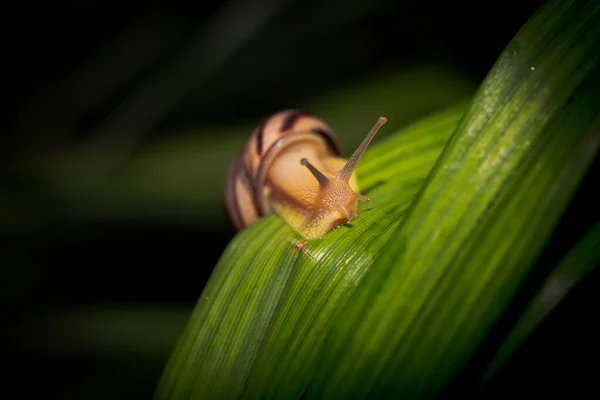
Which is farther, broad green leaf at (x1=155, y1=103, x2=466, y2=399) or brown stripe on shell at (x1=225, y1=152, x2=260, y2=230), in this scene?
brown stripe on shell at (x1=225, y1=152, x2=260, y2=230)

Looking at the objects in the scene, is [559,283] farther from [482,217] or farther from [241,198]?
[241,198]

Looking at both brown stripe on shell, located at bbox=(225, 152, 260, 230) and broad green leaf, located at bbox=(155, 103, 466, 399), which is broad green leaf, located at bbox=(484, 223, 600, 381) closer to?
broad green leaf, located at bbox=(155, 103, 466, 399)

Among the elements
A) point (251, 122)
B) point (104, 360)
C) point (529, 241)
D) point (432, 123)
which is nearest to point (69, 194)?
point (104, 360)

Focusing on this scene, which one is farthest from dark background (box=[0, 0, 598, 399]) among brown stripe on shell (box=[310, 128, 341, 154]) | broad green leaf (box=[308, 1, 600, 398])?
broad green leaf (box=[308, 1, 600, 398])

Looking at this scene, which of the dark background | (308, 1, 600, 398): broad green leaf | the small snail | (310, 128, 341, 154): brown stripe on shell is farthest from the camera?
the dark background

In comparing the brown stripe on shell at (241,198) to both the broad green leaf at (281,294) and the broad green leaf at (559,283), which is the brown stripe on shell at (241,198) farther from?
the broad green leaf at (559,283)

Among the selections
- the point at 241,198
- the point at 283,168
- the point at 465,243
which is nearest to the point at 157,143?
the point at 241,198
